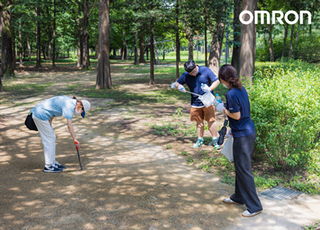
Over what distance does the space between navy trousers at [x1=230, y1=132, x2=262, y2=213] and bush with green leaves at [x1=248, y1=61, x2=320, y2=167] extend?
1208 mm

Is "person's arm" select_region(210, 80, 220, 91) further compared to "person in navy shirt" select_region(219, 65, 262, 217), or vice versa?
"person's arm" select_region(210, 80, 220, 91)

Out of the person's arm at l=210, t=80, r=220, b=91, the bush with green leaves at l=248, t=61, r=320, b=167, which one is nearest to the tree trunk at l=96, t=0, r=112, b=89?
the person's arm at l=210, t=80, r=220, b=91

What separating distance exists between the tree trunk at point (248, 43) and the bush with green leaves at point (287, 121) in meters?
2.66

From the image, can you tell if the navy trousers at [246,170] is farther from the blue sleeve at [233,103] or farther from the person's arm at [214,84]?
the person's arm at [214,84]

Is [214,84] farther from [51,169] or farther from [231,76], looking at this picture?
[51,169]

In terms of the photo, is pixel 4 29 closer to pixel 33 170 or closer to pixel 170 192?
pixel 33 170

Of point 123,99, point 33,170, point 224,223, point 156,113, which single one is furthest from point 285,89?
point 123,99

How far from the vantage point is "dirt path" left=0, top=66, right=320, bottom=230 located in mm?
3656

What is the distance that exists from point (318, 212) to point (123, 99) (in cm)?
1012

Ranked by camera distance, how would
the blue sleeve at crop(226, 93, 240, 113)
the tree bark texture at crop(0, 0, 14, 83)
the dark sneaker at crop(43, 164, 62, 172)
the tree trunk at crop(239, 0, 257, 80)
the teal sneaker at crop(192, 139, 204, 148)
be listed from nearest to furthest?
the blue sleeve at crop(226, 93, 240, 113), the dark sneaker at crop(43, 164, 62, 172), the teal sneaker at crop(192, 139, 204, 148), the tree trunk at crop(239, 0, 257, 80), the tree bark texture at crop(0, 0, 14, 83)

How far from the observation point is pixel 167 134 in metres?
7.78

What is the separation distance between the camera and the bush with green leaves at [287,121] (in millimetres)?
4715

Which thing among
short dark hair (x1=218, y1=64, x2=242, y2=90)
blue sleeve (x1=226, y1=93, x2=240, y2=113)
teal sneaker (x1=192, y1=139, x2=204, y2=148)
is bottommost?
teal sneaker (x1=192, y1=139, x2=204, y2=148)

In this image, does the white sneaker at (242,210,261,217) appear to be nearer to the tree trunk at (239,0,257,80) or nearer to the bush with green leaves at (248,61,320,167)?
the bush with green leaves at (248,61,320,167)
